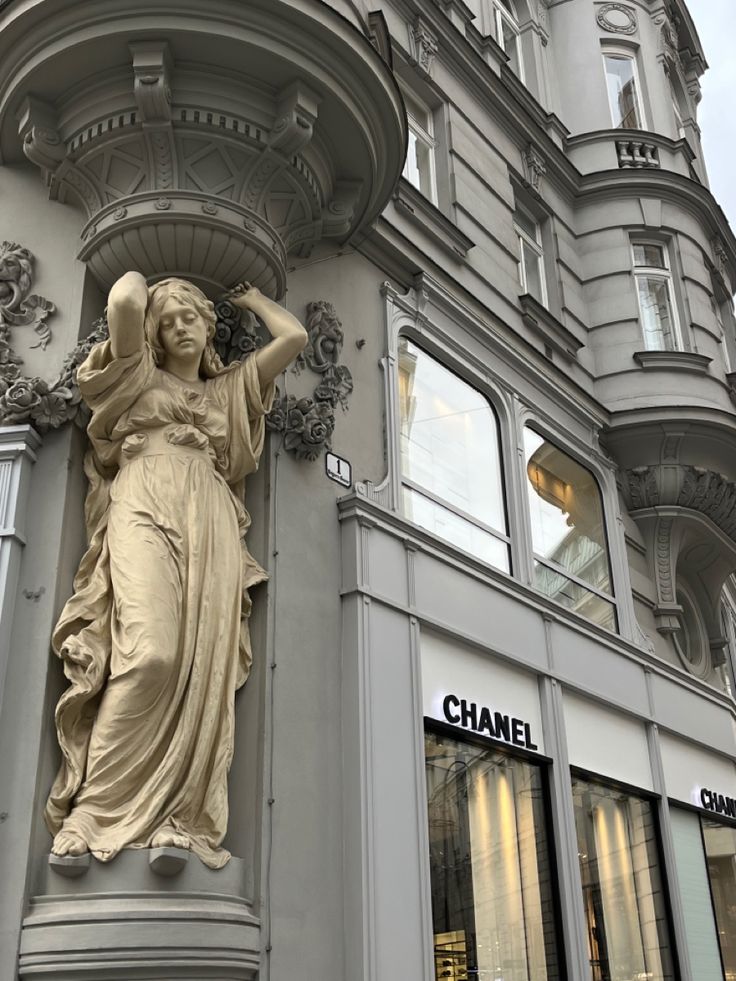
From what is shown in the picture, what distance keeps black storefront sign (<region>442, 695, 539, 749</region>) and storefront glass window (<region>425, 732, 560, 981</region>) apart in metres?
0.15

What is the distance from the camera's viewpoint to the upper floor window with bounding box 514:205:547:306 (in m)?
12.7

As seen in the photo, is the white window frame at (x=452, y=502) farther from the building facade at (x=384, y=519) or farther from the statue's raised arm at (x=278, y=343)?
the statue's raised arm at (x=278, y=343)

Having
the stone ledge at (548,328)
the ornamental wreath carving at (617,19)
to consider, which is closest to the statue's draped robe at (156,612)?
the stone ledge at (548,328)

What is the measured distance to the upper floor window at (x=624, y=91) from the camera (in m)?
15.2

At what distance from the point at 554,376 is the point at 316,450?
478 cm

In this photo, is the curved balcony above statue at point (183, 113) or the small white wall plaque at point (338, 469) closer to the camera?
the curved balcony above statue at point (183, 113)

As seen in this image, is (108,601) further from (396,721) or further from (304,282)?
(304,282)

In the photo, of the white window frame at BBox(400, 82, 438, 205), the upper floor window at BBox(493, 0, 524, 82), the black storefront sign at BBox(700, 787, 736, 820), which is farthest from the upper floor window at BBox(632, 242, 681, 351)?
the black storefront sign at BBox(700, 787, 736, 820)

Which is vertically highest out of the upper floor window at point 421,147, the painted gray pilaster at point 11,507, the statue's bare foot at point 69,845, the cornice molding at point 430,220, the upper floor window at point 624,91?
the upper floor window at point 624,91

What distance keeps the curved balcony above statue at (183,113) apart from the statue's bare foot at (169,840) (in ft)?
11.8

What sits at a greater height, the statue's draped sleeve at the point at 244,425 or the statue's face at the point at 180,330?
the statue's face at the point at 180,330

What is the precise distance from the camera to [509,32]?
14.6 m

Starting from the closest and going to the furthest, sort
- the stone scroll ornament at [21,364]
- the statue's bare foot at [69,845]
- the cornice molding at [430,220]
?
the statue's bare foot at [69,845]
the stone scroll ornament at [21,364]
the cornice molding at [430,220]

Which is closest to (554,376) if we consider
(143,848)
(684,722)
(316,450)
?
(684,722)
